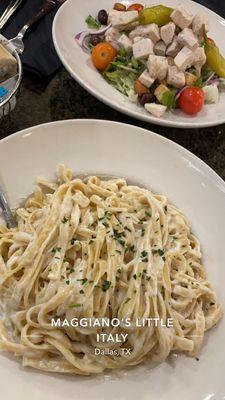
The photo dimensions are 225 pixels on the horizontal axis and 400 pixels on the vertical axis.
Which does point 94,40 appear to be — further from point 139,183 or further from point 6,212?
point 6,212

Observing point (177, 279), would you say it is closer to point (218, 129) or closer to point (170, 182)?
point (170, 182)

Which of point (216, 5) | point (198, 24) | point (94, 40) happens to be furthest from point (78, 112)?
point (216, 5)

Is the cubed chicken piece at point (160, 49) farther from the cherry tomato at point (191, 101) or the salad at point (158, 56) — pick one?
the cherry tomato at point (191, 101)

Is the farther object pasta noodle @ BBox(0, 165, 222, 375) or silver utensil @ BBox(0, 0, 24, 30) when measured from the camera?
silver utensil @ BBox(0, 0, 24, 30)

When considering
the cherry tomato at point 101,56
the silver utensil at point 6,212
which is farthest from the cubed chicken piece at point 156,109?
the silver utensil at point 6,212

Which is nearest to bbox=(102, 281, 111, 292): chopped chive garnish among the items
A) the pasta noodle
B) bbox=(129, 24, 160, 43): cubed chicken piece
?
the pasta noodle

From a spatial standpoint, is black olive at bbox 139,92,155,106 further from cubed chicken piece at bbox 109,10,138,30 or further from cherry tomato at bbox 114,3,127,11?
cherry tomato at bbox 114,3,127,11
